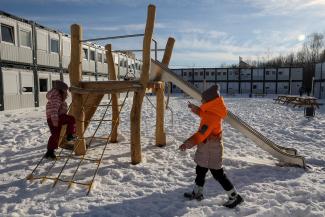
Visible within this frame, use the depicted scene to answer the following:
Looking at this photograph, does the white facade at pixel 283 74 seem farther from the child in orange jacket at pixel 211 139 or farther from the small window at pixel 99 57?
the child in orange jacket at pixel 211 139

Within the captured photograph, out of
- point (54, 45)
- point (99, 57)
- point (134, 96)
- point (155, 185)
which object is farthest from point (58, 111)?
point (99, 57)

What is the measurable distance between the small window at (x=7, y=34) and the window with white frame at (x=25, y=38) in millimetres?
599

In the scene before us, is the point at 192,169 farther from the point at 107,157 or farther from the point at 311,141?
the point at 311,141

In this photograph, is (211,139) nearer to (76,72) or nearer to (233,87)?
(76,72)

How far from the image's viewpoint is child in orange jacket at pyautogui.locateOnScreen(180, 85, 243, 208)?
157 inches

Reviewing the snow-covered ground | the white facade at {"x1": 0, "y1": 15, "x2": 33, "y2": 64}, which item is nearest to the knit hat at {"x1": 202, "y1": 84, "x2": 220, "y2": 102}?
the snow-covered ground

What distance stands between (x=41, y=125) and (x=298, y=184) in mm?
8919

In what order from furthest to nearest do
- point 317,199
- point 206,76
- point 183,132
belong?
point 206,76 → point 183,132 → point 317,199

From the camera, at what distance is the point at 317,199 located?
435 cm

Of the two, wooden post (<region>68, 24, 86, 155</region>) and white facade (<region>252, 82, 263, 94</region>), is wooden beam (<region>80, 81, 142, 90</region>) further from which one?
white facade (<region>252, 82, 263, 94</region>)

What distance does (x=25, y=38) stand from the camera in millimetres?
18266

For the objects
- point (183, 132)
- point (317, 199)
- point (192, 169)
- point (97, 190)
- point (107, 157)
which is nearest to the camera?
point (317, 199)

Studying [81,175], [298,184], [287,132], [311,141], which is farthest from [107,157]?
[287,132]

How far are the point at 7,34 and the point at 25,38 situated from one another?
1.46m
